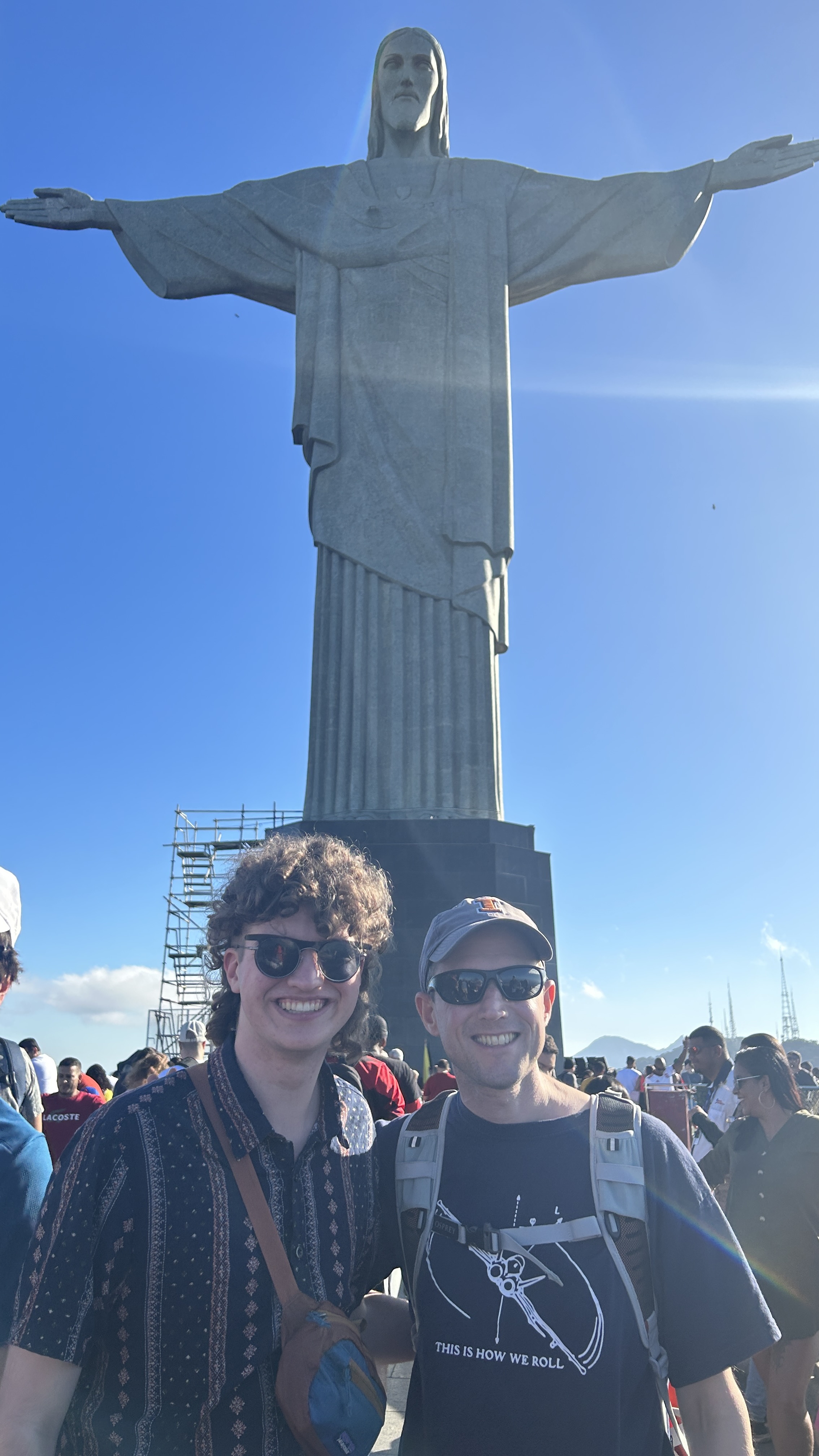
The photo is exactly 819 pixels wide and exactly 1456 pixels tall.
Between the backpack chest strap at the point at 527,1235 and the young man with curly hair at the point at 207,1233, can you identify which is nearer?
the young man with curly hair at the point at 207,1233

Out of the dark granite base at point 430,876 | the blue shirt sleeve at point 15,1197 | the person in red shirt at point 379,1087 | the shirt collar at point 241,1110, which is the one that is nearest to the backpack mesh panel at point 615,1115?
the shirt collar at point 241,1110

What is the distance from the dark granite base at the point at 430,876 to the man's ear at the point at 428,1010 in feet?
22.7

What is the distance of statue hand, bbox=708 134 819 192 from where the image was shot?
1110 centimetres

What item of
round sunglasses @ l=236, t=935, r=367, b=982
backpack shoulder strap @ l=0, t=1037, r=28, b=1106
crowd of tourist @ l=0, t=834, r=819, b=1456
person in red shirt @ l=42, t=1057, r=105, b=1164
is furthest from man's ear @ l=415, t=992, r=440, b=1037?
person in red shirt @ l=42, t=1057, r=105, b=1164

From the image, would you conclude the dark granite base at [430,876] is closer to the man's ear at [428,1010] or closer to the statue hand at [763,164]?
the man's ear at [428,1010]

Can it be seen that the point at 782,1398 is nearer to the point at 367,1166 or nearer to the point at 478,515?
the point at 367,1166

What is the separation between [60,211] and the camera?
39.5 feet

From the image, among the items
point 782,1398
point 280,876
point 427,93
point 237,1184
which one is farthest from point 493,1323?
point 427,93

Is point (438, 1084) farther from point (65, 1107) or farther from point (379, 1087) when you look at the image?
point (65, 1107)

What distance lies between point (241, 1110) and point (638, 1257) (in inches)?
35.4

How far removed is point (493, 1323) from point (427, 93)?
13495 millimetres

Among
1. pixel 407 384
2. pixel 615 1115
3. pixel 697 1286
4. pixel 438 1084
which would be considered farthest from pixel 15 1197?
pixel 407 384

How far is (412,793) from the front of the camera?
10.9 meters

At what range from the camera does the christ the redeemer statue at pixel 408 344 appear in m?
11.2
